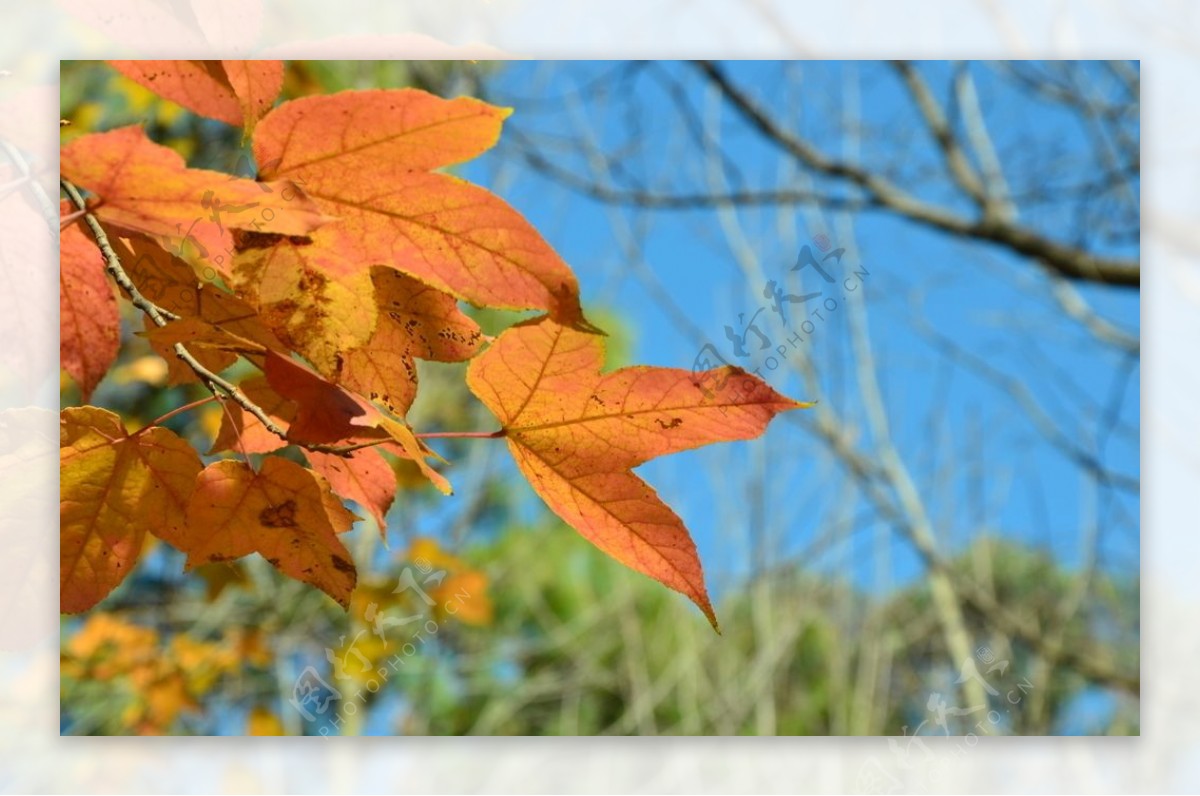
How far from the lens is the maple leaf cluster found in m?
0.26

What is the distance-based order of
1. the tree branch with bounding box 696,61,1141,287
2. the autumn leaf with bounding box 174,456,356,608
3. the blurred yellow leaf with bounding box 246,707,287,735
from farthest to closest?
the blurred yellow leaf with bounding box 246,707,287,735 → the tree branch with bounding box 696,61,1141,287 → the autumn leaf with bounding box 174,456,356,608

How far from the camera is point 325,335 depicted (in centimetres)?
28

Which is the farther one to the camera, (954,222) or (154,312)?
(954,222)

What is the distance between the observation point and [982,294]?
179 centimetres

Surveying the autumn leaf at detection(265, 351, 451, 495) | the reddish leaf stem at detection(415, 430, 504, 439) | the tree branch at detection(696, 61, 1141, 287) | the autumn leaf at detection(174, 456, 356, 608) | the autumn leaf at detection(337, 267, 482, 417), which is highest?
the tree branch at detection(696, 61, 1141, 287)

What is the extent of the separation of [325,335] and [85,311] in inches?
6.3

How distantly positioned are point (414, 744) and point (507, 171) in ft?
4.01

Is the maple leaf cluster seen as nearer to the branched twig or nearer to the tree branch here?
the branched twig

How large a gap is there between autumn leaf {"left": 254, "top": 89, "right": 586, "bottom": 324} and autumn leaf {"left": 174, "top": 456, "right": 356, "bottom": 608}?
3.8 inches

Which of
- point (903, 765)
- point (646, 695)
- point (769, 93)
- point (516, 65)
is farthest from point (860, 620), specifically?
point (516, 65)

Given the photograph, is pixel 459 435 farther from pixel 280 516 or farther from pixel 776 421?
pixel 776 421

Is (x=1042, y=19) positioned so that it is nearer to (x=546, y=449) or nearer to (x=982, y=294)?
(x=982, y=294)

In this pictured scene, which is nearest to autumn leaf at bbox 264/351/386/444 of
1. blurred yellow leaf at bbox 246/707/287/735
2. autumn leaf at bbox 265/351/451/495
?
autumn leaf at bbox 265/351/451/495

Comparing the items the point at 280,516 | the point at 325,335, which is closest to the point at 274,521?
the point at 280,516
